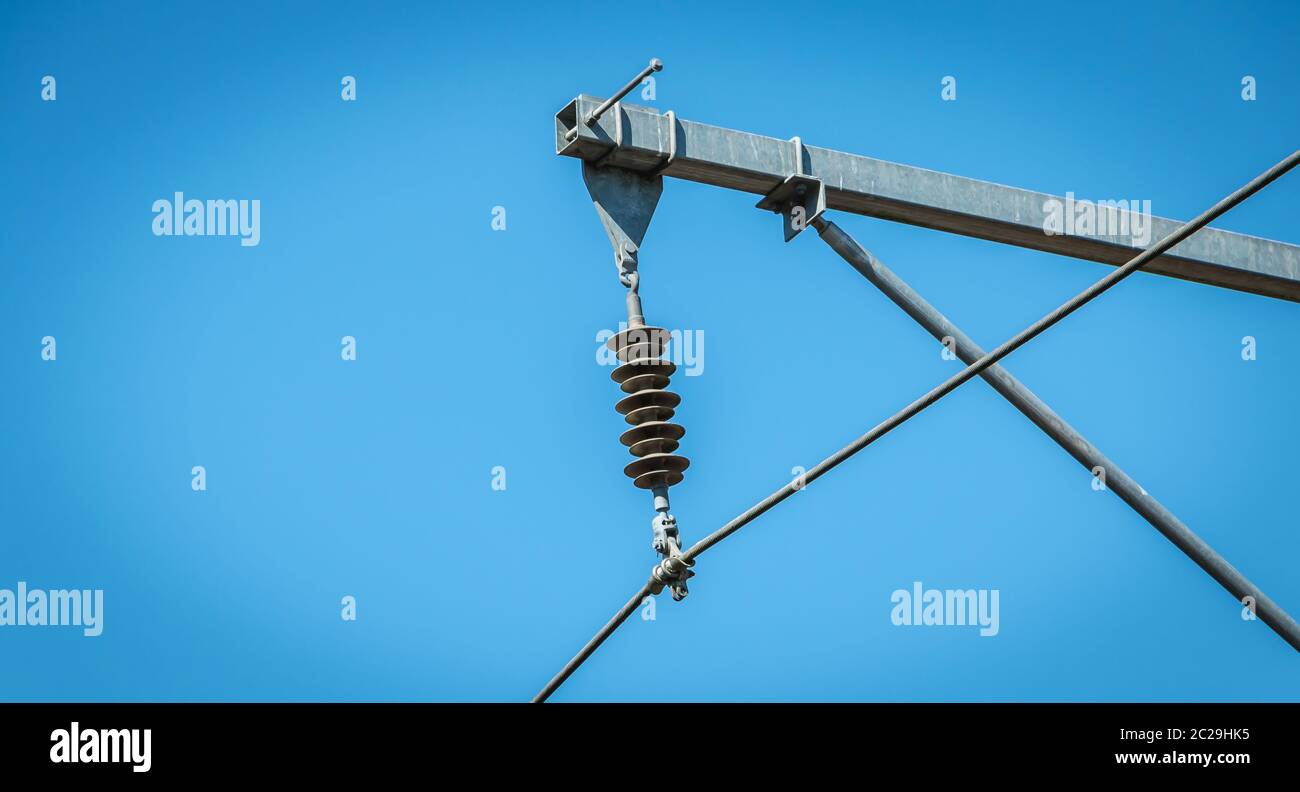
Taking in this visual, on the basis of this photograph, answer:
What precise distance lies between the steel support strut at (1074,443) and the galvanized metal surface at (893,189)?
0.66 metres

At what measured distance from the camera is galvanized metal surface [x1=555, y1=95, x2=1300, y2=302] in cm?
1180

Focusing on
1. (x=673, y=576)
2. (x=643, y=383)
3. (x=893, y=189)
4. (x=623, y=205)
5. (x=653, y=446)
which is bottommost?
(x=673, y=576)

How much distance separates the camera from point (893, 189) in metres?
12.6

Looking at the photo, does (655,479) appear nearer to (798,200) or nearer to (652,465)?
(652,465)

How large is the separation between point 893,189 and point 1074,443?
186 cm

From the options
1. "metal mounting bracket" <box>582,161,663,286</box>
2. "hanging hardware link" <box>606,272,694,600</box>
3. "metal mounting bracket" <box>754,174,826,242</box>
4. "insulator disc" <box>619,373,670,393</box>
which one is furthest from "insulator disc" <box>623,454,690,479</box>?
"metal mounting bracket" <box>754,174,826,242</box>

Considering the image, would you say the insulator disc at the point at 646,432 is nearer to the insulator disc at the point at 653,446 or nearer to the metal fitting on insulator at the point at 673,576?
the insulator disc at the point at 653,446

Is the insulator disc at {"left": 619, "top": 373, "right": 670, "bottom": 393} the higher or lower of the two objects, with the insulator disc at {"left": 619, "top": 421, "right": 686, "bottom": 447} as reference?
higher

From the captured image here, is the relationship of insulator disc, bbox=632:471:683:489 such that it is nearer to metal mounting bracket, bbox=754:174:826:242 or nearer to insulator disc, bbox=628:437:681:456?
insulator disc, bbox=628:437:681:456

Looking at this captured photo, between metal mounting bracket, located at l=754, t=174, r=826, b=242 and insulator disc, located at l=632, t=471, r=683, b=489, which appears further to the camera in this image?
metal mounting bracket, located at l=754, t=174, r=826, b=242

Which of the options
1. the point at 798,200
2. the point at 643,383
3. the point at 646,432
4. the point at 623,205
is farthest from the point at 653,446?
the point at 798,200

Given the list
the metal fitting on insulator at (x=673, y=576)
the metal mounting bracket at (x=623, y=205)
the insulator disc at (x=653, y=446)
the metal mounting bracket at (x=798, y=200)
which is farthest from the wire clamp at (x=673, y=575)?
the metal mounting bracket at (x=798, y=200)

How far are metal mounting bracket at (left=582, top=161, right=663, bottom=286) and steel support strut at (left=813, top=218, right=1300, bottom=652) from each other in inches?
43.2
